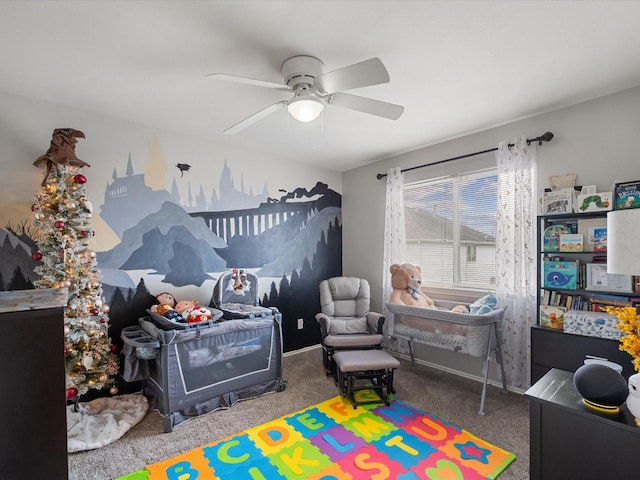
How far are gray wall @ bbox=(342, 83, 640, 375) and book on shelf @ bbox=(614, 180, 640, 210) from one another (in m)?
0.20

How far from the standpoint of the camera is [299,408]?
105 inches

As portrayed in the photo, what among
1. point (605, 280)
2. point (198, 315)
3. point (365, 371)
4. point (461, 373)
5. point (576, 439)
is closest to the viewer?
point (576, 439)

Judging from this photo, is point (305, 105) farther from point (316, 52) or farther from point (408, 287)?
point (408, 287)

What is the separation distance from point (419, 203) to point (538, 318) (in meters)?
1.73

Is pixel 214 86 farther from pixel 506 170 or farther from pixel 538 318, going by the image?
pixel 538 318

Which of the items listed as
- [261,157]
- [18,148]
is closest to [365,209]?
[261,157]

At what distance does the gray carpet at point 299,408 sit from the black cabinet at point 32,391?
1310mm

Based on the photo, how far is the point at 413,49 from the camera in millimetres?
1845

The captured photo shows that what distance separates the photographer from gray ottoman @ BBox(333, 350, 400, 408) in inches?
105

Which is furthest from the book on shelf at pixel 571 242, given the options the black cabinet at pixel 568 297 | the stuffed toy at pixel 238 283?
the stuffed toy at pixel 238 283

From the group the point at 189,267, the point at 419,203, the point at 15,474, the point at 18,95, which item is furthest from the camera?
the point at 419,203

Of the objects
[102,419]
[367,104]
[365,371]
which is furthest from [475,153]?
[102,419]

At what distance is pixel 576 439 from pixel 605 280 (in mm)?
1442

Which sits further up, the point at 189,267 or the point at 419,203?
the point at 419,203
